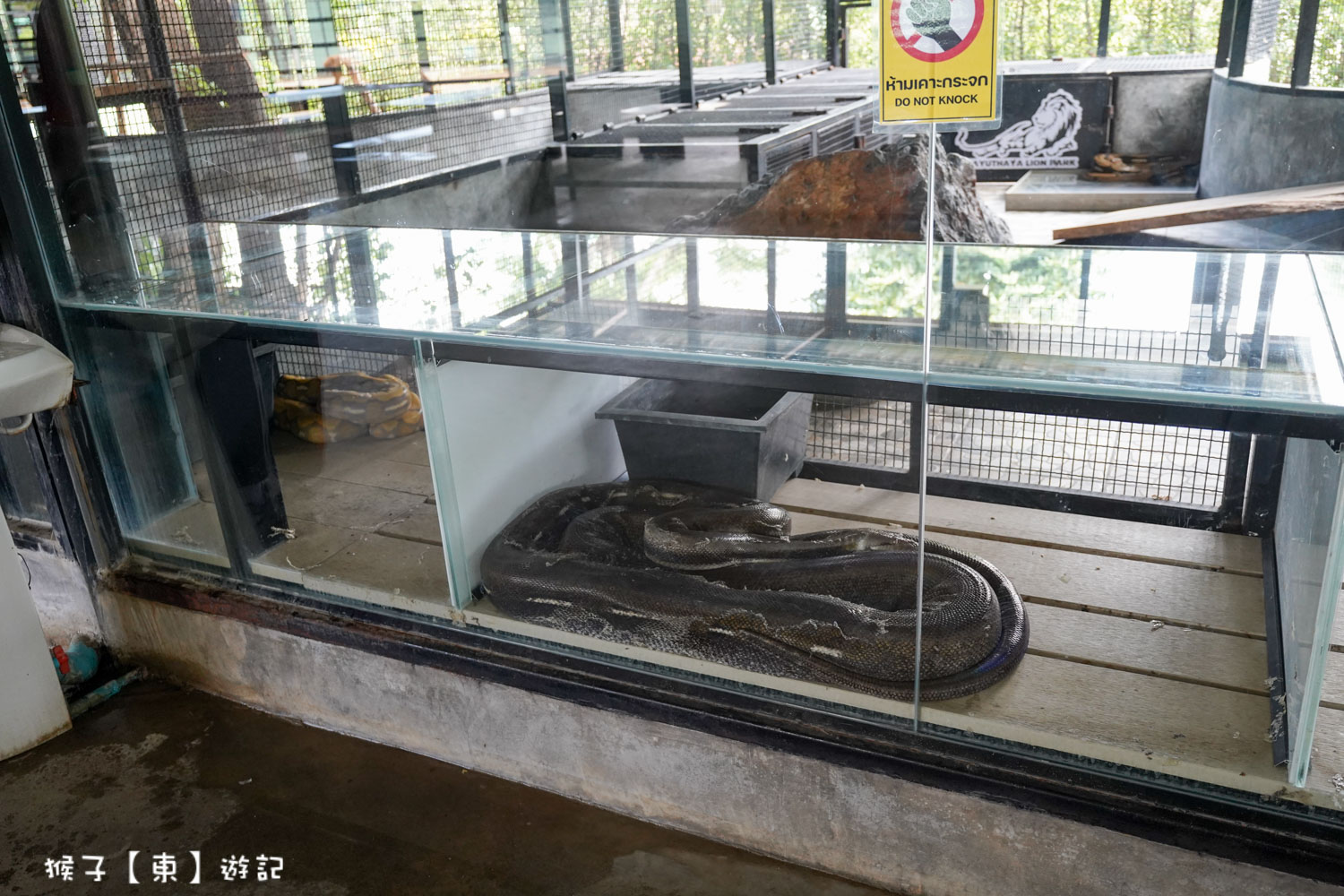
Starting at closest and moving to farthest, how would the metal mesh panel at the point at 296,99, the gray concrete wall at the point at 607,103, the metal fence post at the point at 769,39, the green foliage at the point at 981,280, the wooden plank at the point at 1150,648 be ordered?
the wooden plank at the point at 1150,648 → the green foliage at the point at 981,280 → the metal mesh panel at the point at 296,99 → the metal fence post at the point at 769,39 → the gray concrete wall at the point at 607,103

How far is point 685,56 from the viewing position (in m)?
2.39

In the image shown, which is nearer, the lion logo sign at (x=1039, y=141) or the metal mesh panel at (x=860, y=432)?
the metal mesh panel at (x=860, y=432)

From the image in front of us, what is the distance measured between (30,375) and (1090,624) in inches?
79.1

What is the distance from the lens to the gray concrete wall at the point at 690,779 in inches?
56.2

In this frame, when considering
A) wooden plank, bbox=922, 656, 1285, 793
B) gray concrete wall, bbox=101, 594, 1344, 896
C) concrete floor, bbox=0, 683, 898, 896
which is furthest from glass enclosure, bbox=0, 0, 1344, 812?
concrete floor, bbox=0, 683, 898, 896

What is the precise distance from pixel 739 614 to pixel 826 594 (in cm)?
15

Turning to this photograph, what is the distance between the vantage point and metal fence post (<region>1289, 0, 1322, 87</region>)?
169 centimetres

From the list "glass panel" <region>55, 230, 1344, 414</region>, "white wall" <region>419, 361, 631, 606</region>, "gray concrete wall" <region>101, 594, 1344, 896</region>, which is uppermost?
"glass panel" <region>55, 230, 1344, 414</region>

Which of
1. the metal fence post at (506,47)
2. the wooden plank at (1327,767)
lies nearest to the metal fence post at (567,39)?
the metal fence post at (506,47)

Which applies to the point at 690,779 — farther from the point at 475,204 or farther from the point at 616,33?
the point at 616,33

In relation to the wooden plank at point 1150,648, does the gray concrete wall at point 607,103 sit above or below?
above

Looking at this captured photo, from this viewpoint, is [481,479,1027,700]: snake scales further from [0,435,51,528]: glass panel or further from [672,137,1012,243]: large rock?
[0,435,51,528]: glass panel

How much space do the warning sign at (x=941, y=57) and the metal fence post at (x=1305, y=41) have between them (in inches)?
33.9

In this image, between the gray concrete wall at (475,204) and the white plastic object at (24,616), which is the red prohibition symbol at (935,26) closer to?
the gray concrete wall at (475,204)
